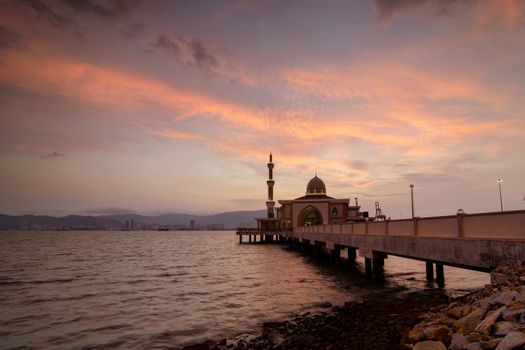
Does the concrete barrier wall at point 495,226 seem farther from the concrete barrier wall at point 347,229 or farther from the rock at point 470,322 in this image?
the concrete barrier wall at point 347,229

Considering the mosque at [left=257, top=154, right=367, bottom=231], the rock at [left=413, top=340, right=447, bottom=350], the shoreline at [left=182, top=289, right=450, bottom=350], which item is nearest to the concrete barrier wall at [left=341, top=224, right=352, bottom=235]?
the shoreline at [left=182, top=289, right=450, bottom=350]

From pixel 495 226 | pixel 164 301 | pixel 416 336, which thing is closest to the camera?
pixel 416 336

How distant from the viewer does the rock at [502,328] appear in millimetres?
6370

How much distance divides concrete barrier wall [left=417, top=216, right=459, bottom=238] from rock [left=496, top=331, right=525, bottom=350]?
8.20 m

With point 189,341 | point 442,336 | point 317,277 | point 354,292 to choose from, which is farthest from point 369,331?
point 317,277

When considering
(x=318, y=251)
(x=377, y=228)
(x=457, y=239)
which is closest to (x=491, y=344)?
(x=457, y=239)

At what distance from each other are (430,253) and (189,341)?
9699mm

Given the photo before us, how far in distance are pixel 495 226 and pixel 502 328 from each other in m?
6.06

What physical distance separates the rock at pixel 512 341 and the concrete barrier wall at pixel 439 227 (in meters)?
8.20

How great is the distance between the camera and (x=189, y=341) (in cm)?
1325

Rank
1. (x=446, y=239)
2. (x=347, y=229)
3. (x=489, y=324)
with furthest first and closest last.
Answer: (x=347, y=229), (x=446, y=239), (x=489, y=324)

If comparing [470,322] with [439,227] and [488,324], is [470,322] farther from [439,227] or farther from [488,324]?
[439,227]

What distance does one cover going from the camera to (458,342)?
23.3ft

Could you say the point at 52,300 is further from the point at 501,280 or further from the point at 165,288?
the point at 501,280
